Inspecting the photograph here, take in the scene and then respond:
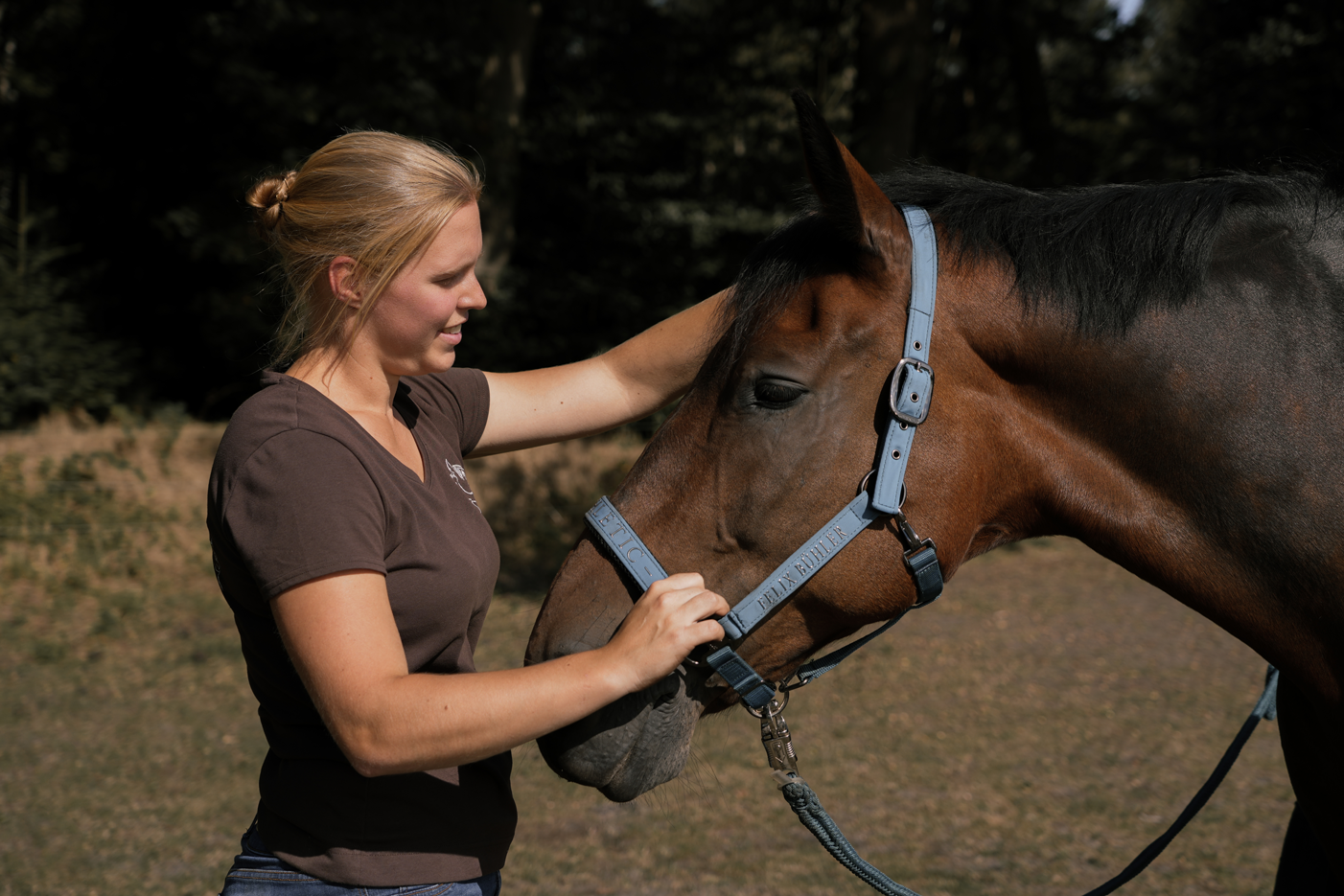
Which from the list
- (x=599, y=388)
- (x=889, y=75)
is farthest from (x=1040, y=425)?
(x=889, y=75)

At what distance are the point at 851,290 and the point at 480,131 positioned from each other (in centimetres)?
1171

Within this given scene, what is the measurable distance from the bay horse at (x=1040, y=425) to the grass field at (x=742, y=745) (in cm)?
57

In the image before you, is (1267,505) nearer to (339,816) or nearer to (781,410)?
(781,410)

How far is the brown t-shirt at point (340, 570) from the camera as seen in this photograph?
4.77ft

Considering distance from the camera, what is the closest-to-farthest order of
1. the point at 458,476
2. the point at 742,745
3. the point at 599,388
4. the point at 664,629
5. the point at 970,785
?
the point at 664,629, the point at 458,476, the point at 599,388, the point at 970,785, the point at 742,745

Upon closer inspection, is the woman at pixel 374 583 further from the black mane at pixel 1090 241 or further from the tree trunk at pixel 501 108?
the tree trunk at pixel 501 108

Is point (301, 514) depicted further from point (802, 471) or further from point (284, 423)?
point (802, 471)

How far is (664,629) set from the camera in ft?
4.81

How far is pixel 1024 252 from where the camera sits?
168 centimetres

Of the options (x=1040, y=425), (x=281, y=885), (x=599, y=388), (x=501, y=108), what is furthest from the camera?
(x=501, y=108)

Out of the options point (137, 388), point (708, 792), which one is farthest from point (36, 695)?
point (137, 388)

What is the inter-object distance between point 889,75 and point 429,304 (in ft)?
30.8

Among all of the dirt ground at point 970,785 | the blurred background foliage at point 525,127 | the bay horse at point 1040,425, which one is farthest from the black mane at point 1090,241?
the blurred background foliage at point 525,127

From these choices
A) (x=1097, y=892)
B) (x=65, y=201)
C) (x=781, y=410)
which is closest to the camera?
(x=781, y=410)
